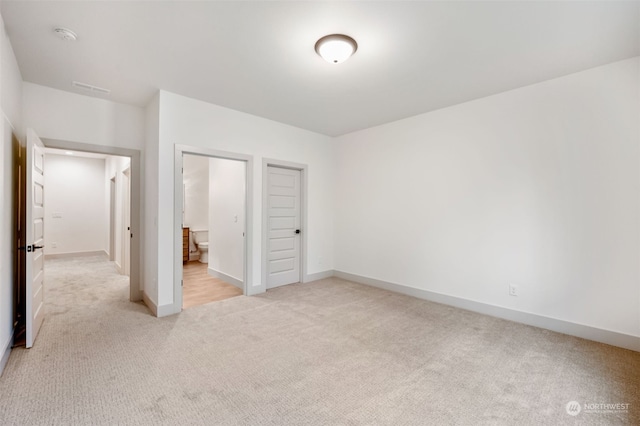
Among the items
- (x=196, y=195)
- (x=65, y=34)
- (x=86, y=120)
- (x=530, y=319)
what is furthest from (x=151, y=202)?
(x=530, y=319)

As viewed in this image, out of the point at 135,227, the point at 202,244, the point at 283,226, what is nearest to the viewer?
the point at 135,227

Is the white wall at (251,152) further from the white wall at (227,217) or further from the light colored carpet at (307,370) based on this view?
the light colored carpet at (307,370)

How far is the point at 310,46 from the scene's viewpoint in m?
2.55

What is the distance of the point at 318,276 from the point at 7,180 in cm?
424

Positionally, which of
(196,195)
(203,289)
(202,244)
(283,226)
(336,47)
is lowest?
(203,289)

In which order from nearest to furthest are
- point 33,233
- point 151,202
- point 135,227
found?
point 33,233 < point 151,202 < point 135,227

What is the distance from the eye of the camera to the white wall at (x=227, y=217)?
4.84m

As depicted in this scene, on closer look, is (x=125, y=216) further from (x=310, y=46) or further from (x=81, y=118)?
(x=310, y=46)

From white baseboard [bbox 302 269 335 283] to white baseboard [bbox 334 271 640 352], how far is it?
1.11 meters

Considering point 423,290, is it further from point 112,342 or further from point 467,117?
point 112,342

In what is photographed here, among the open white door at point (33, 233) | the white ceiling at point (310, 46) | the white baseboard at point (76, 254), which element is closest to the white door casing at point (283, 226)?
the white ceiling at point (310, 46)

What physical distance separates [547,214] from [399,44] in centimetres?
245

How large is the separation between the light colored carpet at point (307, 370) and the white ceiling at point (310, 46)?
9.04ft

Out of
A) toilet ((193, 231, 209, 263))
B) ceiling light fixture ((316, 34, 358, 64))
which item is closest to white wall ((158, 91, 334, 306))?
ceiling light fixture ((316, 34, 358, 64))
